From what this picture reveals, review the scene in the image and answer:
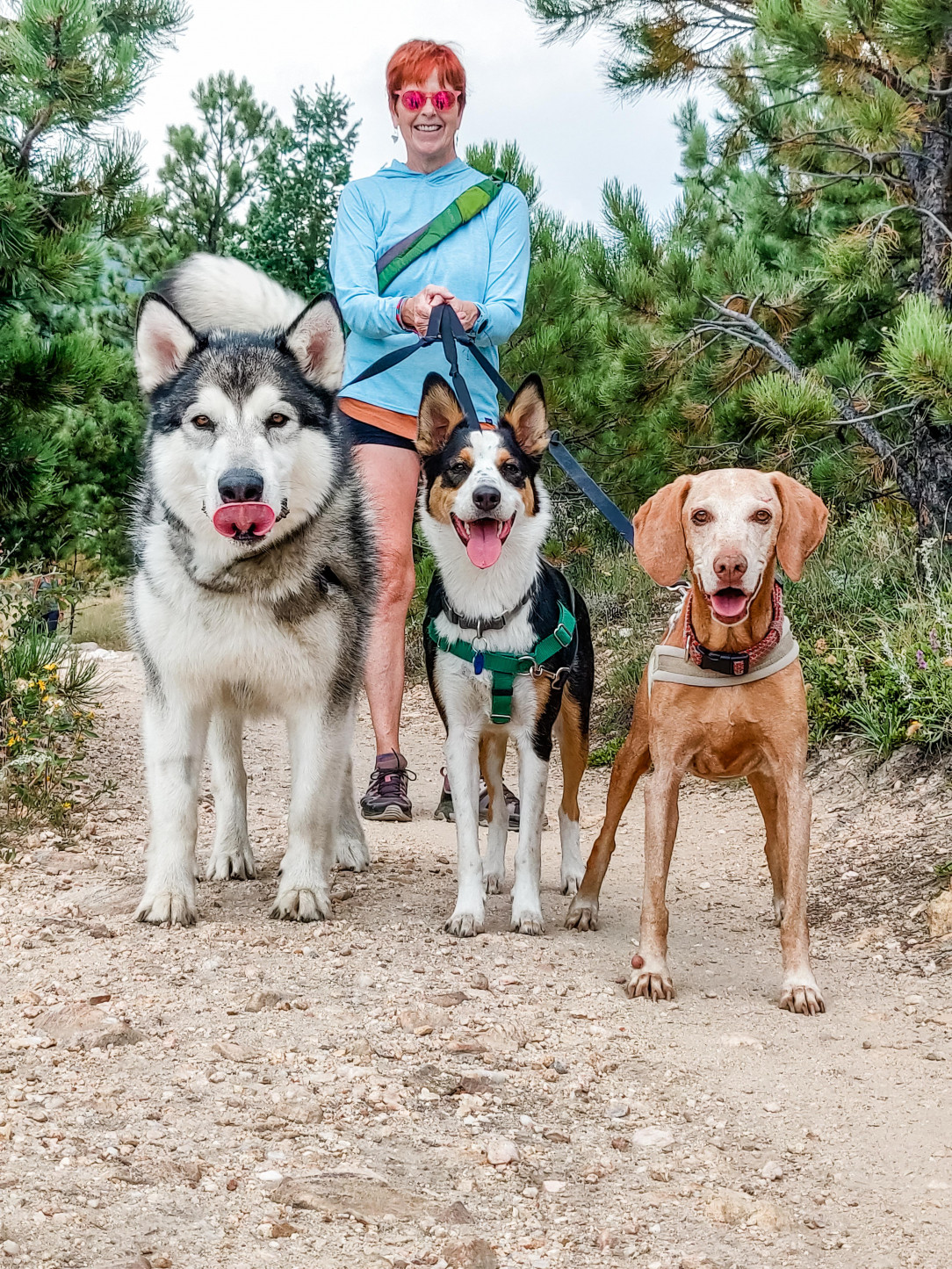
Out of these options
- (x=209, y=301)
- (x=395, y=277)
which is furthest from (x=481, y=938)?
(x=395, y=277)

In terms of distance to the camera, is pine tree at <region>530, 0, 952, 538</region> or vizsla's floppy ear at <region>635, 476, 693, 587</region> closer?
vizsla's floppy ear at <region>635, 476, 693, 587</region>

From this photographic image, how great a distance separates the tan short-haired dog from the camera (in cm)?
311

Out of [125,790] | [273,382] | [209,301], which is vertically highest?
[209,301]

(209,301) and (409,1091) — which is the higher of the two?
(209,301)

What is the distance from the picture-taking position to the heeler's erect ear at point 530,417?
157 inches

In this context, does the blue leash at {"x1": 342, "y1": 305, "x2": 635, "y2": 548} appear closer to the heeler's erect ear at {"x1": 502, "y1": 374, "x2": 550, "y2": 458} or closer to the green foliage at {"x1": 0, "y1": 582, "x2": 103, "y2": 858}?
the heeler's erect ear at {"x1": 502, "y1": 374, "x2": 550, "y2": 458}

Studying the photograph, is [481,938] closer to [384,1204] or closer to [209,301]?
[384,1204]

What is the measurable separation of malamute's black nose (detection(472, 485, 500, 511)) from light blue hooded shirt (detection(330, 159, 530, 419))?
40.6 inches

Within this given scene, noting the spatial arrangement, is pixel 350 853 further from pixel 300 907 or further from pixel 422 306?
pixel 422 306

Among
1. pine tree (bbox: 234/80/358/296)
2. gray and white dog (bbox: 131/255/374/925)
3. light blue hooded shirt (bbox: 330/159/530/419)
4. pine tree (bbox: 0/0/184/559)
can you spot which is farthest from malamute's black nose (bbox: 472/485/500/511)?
pine tree (bbox: 234/80/358/296)

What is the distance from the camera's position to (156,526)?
3740mm

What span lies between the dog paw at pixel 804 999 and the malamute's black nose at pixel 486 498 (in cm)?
163

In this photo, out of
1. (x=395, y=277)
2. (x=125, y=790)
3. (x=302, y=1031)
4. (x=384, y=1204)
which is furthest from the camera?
(x=125, y=790)

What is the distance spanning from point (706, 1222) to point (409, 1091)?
70 centimetres
